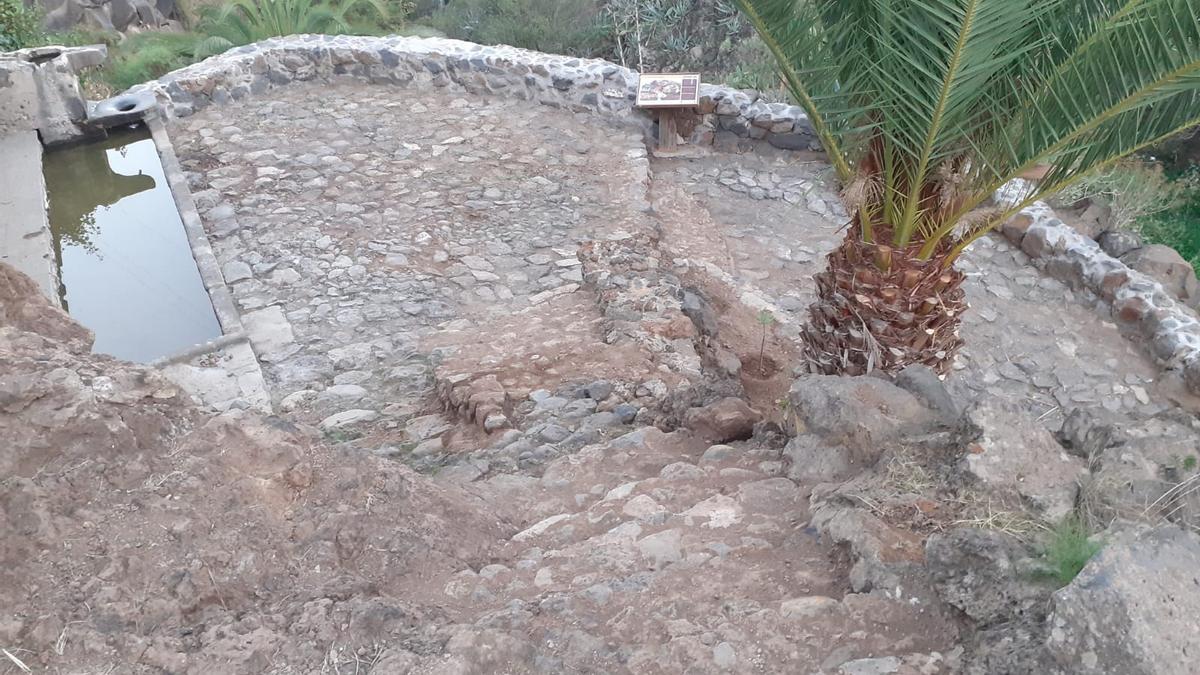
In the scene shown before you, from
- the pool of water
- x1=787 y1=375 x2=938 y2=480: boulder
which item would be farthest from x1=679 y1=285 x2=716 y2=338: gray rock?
the pool of water

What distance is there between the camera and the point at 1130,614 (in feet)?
5.44

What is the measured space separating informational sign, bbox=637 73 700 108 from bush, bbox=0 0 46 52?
24.5ft

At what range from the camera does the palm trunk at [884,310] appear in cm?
440

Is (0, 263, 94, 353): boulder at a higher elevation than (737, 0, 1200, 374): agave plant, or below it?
below

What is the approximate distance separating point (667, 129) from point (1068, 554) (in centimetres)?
688

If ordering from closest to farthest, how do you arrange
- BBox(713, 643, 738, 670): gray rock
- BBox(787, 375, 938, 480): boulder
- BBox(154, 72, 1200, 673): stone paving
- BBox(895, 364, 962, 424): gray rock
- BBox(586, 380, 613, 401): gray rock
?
BBox(713, 643, 738, 670): gray rock < BBox(154, 72, 1200, 673): stone paving < BBox(787, 375, 938, 480): boulder < BBox(895, 364, 962, 424): gray rock < BBox(586, 380, 613, 401): gray rock

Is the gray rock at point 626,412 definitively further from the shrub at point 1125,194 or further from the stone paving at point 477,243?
the shrub at point 1125,194

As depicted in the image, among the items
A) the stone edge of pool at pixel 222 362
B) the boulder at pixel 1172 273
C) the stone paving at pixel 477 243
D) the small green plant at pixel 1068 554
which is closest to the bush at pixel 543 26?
the stone paving at pixel 477 243

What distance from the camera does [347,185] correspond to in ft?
24.1

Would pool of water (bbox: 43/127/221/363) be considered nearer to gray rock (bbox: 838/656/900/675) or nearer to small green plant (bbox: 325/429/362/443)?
small green plant (bbox: 325/429/362/443)

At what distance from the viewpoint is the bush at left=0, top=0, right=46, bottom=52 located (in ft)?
32.4

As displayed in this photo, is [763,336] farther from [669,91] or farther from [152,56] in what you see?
[152,56]

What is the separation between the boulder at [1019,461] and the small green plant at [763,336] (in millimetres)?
2895

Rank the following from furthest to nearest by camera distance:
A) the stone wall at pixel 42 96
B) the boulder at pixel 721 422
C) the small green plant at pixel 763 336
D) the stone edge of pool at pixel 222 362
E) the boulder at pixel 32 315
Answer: the stone wall at pixel 42 96 < the small green plant at pixel 763 336 < the stone edge of pool at pixel 222 362 < the boulder at pixel 721 422 < the boulder at pixel 32 315
